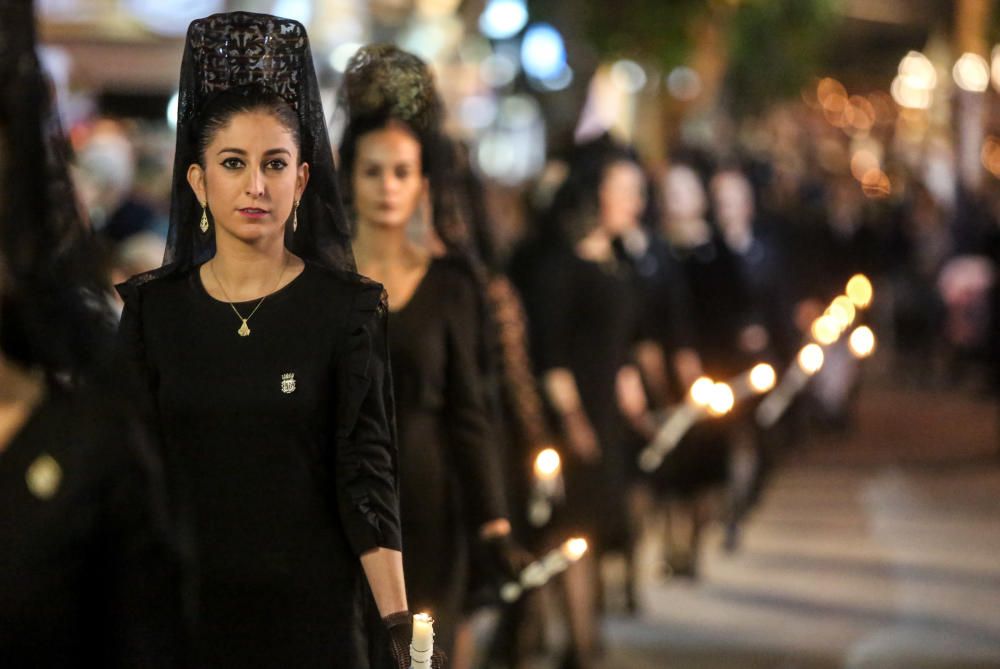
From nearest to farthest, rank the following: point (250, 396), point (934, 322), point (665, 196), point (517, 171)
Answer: point (250, 396)
point (665, 196)
point (934, 322)
point (517, 171)

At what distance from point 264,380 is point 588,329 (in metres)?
5.12

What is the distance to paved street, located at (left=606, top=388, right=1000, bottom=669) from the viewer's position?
9258 millimetres

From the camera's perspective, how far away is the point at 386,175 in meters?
5.58

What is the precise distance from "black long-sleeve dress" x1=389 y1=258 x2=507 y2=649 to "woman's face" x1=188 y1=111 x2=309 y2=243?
1611 mm

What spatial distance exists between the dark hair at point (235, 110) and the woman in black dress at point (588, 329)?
4926 millimetres

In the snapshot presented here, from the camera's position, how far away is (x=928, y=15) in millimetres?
41125

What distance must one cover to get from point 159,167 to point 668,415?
4.14 meters

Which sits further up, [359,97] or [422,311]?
[359,97]

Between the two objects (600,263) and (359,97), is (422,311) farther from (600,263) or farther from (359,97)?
(600,263)

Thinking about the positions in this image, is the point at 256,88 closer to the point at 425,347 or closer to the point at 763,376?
the point at 425,347

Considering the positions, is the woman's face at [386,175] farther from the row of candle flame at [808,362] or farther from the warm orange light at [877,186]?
the warm orange light at [877,186]

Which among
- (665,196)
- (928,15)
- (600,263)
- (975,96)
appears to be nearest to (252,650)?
(600,263)

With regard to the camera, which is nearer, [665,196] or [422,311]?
[422,311]

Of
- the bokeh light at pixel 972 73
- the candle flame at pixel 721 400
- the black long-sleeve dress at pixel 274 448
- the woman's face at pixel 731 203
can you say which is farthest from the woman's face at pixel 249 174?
the bokeh light at pixel 972 73
